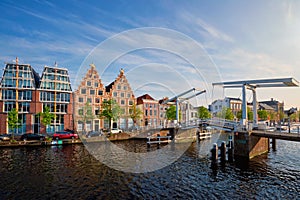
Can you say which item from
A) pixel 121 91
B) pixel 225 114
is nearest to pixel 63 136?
pixel 121 91

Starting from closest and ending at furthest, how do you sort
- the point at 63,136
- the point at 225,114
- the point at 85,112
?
the point at 85,112 → the point at 63,136 → the point at 225,114

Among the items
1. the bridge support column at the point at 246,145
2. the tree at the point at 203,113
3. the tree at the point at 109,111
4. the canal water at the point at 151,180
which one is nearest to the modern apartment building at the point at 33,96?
the tree at the point at 109,111

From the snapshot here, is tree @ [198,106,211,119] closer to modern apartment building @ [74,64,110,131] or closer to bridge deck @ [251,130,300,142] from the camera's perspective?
modern apartment building @ [74,64,110,131]

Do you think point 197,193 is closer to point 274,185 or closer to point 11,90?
point 274,185

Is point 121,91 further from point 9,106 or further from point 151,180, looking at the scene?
point 9,106

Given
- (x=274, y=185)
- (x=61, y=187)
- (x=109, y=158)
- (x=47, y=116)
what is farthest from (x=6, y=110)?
(x=274, y=185)

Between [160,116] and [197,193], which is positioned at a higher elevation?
[160,116]

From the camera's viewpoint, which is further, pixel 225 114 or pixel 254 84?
pixel 225 114

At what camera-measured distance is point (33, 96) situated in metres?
38.7

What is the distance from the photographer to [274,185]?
44.1ft

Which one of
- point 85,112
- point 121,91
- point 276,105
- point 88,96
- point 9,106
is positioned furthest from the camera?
point 276,105

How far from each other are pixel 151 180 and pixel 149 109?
34635 mm

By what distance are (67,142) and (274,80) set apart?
2914 centimetres

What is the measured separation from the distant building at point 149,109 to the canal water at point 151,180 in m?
26.7
